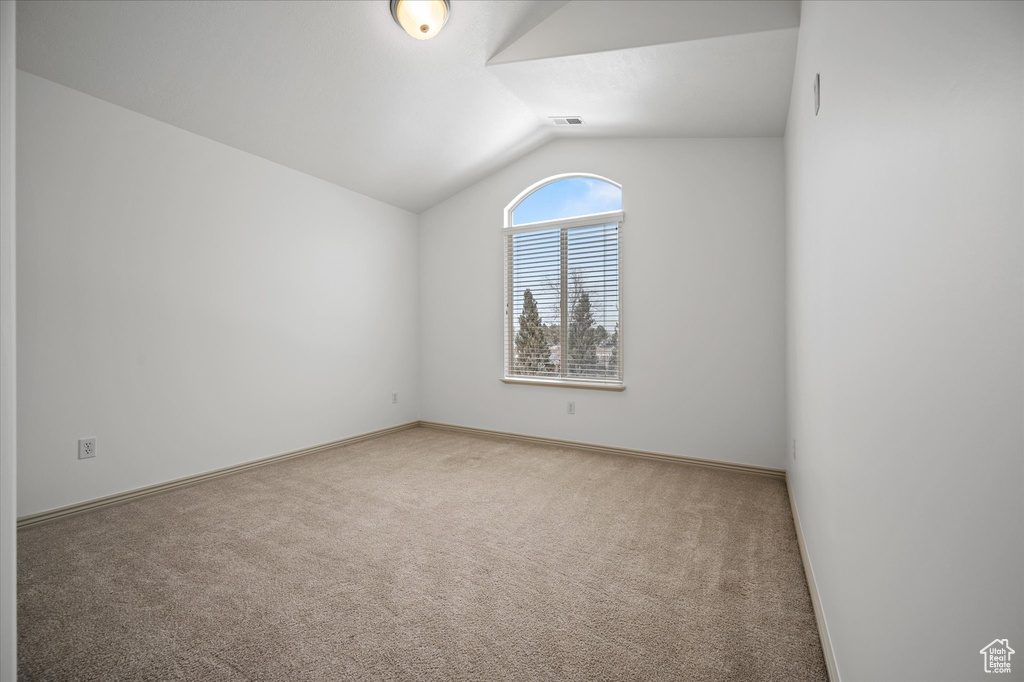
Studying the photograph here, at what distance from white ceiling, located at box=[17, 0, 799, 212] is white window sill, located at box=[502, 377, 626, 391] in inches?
84.2

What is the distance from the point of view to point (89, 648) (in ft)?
5.10

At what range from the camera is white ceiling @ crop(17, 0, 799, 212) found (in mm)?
2344

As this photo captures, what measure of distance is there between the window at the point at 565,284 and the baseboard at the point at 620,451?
1.80 feet

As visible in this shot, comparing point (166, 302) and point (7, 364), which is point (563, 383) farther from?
point (7, 364)

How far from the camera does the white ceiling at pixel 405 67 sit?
234 cm

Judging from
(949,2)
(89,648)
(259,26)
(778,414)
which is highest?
(259,26)

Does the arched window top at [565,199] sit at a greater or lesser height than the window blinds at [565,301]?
greater

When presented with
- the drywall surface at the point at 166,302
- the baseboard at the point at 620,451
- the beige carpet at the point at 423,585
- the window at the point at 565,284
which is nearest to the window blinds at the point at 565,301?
the window at the point at 565,284

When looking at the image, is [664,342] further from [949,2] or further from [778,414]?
[949,2]

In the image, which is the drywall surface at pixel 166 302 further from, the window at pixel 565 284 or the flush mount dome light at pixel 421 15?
the flush mount dome light at pixel 421 15

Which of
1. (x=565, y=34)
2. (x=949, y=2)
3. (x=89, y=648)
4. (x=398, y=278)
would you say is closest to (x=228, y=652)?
(x=89, y=648)

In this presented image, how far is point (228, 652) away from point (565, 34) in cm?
334

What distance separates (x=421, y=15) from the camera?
248cm

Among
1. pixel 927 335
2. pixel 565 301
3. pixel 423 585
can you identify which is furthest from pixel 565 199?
pixel 927 335
